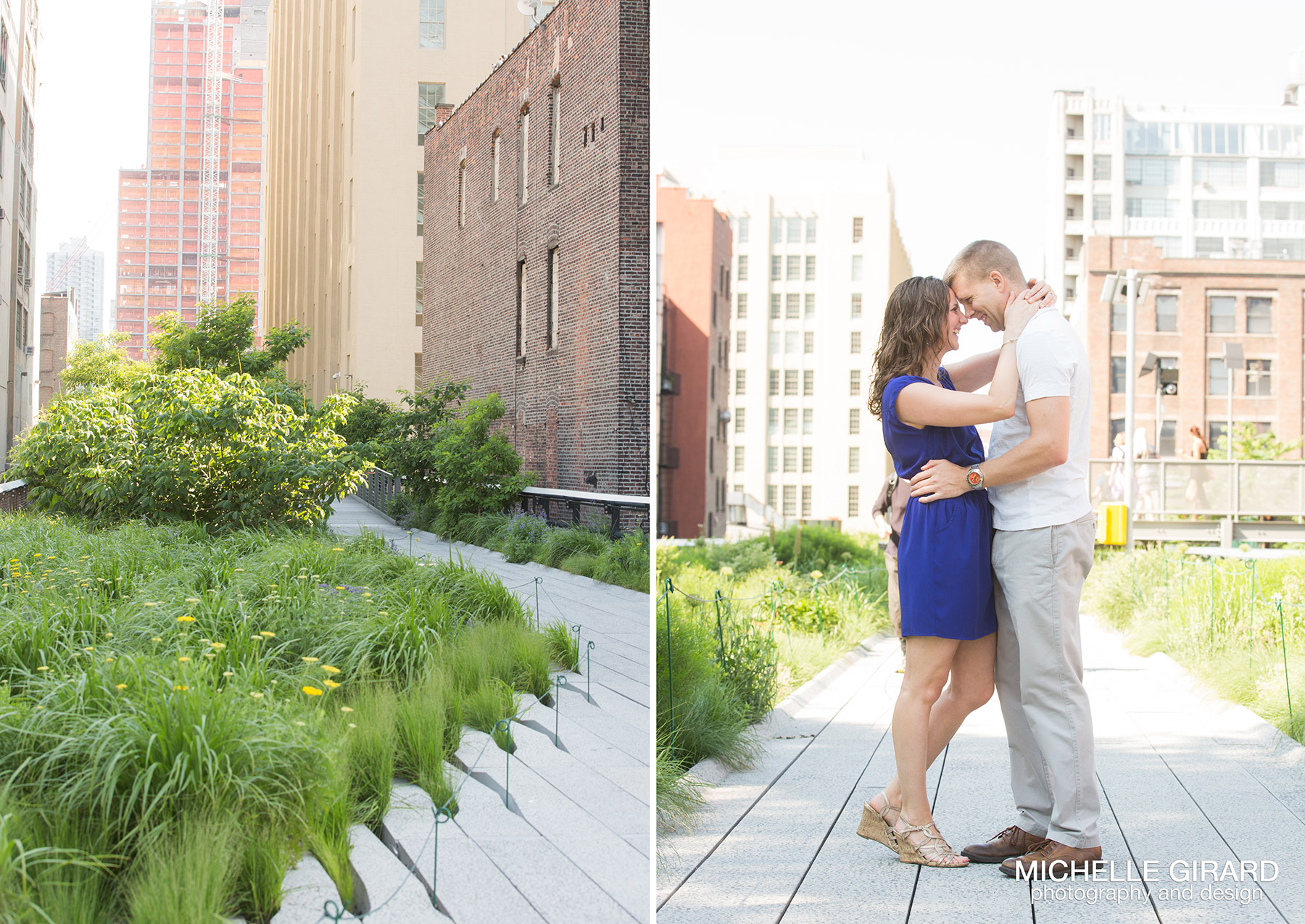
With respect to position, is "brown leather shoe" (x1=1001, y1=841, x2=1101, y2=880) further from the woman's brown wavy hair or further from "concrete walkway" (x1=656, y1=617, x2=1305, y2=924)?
the woman's brown wavy hair

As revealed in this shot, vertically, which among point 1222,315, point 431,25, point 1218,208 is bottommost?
point 431,25

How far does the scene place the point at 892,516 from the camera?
10.7ft

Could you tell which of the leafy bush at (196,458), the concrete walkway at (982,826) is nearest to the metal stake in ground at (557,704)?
the concrete walkway at (982,826)

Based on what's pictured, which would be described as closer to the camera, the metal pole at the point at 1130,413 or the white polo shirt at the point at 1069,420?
the white polo shirt at the point at 1069,420

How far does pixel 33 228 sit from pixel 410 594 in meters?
30.9

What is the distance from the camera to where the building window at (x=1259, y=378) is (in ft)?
147

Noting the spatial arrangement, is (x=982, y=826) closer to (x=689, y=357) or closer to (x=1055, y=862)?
(x=1055, y=862)

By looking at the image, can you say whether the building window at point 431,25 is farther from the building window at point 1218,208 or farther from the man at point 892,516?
the building window at point 1218,208

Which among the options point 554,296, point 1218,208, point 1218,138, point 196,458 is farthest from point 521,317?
point 1218,138

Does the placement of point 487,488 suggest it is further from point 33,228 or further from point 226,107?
point 33,228

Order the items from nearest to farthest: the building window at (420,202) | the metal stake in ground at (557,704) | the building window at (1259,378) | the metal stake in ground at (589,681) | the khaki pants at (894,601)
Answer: the khaki pants at (894,601), the metal stake in ground at (557,704), the metal stake in ground at (589,681), the building window at (420,202), the building window at (1259,378)

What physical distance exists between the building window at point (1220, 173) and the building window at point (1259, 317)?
28.6 metres

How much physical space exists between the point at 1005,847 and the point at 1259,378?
49354 millimetres

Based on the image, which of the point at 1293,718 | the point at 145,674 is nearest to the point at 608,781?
the point at 145,674
